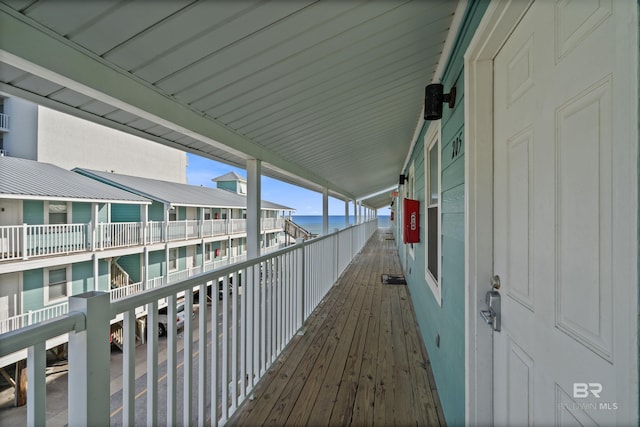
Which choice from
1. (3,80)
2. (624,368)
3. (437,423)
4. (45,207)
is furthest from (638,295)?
(45,207)

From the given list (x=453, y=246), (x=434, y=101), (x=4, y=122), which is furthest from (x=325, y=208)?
(x=4, y=122)

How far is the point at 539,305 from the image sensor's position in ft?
2.87

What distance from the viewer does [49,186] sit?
608 cm

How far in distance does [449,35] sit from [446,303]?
1.76 m

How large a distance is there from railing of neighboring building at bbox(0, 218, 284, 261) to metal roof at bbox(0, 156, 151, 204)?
68cm

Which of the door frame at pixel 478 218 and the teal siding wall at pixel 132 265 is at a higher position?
the door frame at pixel 478 218

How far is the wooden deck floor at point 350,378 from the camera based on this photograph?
70.2 inches

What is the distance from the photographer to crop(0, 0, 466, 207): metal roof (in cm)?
107

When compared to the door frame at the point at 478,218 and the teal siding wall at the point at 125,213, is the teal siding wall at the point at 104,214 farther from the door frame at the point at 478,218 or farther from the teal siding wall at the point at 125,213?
the door frame at the point at 478,218

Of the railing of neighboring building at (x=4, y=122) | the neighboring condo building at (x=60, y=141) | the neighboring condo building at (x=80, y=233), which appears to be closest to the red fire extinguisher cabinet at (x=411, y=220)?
the neighboring condo building at (x=80, y=233)

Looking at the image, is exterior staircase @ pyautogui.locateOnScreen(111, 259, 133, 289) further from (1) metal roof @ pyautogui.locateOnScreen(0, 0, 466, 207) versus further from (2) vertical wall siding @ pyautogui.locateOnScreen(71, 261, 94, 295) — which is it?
(1) metal roof @ pyautogui.locateOnScreen(0, 0, 466, 207)

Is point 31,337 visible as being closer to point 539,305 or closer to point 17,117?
point 539,305

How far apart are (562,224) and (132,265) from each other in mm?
10492
